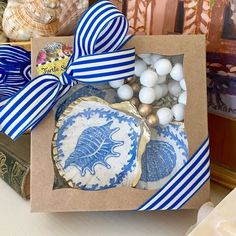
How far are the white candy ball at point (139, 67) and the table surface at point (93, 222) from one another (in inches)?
5.9

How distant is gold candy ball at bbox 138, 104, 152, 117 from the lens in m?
0.44

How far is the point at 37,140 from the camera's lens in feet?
1.43

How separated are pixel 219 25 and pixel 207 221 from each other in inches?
10.4

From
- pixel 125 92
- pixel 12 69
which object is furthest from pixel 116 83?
pixel 12 69

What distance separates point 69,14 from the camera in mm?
570

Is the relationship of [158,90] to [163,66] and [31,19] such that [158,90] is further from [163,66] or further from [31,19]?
[31,19]

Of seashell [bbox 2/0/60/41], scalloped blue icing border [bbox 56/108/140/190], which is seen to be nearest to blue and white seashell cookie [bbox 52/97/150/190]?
scalloped blue icing border [bbox 56/108/140/190]

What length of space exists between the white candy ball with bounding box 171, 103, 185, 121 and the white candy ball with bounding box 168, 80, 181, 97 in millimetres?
12

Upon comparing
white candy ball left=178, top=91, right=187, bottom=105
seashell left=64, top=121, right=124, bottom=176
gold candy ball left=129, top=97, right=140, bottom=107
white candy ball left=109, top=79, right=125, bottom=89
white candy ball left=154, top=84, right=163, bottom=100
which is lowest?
seashell left=64, top=121, right=124, bottom=176

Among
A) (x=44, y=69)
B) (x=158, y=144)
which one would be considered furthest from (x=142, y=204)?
(x=44, y=69)

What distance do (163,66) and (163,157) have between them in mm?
Result: 91

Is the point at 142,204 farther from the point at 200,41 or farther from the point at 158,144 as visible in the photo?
the point at 200,41

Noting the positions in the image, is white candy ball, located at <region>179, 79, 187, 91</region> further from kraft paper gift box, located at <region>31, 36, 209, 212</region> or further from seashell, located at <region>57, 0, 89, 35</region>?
seashell, located at <region>57, 0, 89, 35</region>

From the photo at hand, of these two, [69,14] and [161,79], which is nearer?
[161,79]
